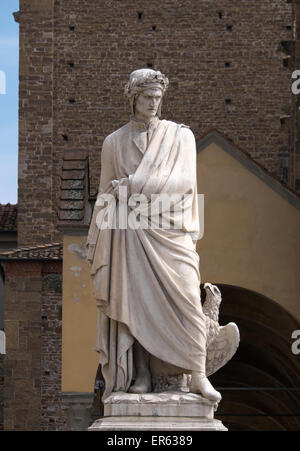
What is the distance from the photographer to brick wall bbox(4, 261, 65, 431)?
25547mm

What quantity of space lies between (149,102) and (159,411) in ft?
6.46

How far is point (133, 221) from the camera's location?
9023 millimetres

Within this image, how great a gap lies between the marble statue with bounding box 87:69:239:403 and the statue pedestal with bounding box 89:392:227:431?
98 mm

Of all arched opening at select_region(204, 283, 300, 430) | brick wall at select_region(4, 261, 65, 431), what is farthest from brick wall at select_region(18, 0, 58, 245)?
arched opening at select_region(204, 283, 300, 430)

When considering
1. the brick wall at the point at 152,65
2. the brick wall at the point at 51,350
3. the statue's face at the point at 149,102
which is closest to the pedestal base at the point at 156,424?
the statue's face at the point at 149,102

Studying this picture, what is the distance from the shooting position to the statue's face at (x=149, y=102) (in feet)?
30.6

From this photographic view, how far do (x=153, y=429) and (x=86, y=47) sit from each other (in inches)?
965

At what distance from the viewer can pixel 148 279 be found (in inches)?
350

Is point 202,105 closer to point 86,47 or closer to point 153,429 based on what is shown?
point 86,47

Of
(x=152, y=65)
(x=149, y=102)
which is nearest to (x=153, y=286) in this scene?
(x=149, y=102)

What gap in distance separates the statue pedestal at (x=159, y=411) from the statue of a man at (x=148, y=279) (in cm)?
10

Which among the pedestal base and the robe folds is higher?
the robe folds

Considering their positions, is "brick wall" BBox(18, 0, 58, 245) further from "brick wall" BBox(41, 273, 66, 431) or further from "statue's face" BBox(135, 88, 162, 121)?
"statue's face" BBox(135, 88, 162, 121)

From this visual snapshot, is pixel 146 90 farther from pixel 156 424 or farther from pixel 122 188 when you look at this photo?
pixel 156 424
